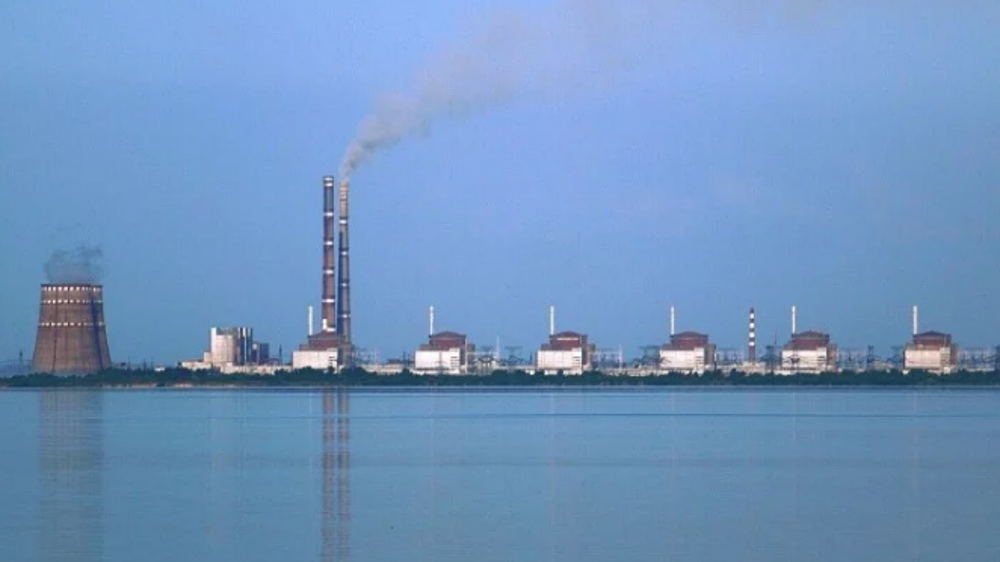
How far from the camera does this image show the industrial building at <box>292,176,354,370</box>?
73625 millimetres

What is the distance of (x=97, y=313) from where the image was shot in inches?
3019

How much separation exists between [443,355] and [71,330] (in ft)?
70.3

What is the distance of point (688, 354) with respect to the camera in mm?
93000

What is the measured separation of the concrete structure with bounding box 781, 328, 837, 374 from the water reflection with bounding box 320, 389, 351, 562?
5799 cm

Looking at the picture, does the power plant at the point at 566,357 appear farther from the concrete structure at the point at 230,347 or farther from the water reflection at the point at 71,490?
the water reflection at the point at 71,490

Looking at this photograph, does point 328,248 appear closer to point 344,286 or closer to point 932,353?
point 344,286

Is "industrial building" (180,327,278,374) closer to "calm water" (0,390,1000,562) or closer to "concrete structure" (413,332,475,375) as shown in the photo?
"concrete structure" (413,332,475,375)

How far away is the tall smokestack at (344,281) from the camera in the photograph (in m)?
73.2

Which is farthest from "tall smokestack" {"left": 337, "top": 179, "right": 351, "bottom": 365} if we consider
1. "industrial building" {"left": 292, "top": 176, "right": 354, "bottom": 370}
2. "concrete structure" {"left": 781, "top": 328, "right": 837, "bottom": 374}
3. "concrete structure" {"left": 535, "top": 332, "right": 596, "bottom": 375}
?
"concrete structure" {"left": 781, "top": 328, "right": 837, "bottom": 374}

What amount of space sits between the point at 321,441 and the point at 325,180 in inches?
1747

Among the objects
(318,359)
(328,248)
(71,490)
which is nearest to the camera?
(71,490)

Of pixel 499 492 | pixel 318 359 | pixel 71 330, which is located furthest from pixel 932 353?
pixel 499 492

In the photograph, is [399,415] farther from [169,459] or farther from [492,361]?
[492,361]

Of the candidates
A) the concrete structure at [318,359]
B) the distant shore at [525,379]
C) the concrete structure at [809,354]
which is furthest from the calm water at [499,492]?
the concrete structure at [809,354]
